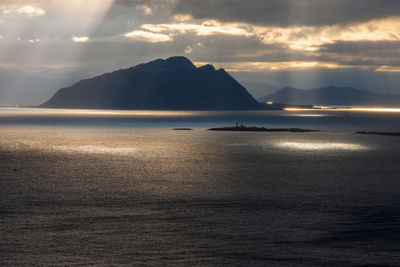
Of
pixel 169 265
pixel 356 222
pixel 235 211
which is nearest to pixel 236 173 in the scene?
pixel 235 211

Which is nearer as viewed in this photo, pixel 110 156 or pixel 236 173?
pixel 236 173

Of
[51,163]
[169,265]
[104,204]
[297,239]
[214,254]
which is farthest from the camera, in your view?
[51,163]

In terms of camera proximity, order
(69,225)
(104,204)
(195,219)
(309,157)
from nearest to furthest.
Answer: (69,225)
(195,219)
(104,204)
(309,157)

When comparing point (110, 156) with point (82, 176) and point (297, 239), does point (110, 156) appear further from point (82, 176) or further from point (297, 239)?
point (297, 239)

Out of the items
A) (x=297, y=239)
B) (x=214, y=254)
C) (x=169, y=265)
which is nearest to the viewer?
(x=169, y=265)

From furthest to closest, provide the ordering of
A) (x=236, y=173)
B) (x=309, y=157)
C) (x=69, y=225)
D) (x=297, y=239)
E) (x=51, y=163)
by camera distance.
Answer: (x=309, y=157) < (x=51, y=163) < (x=236, y=173) < (x=69, y=225) < (x=297, y=239)

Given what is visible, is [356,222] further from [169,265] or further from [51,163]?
[51,163]

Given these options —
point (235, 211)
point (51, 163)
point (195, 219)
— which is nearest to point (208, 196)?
point (235, 211)

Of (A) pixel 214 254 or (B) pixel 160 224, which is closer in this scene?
(A) pixel 214 254
